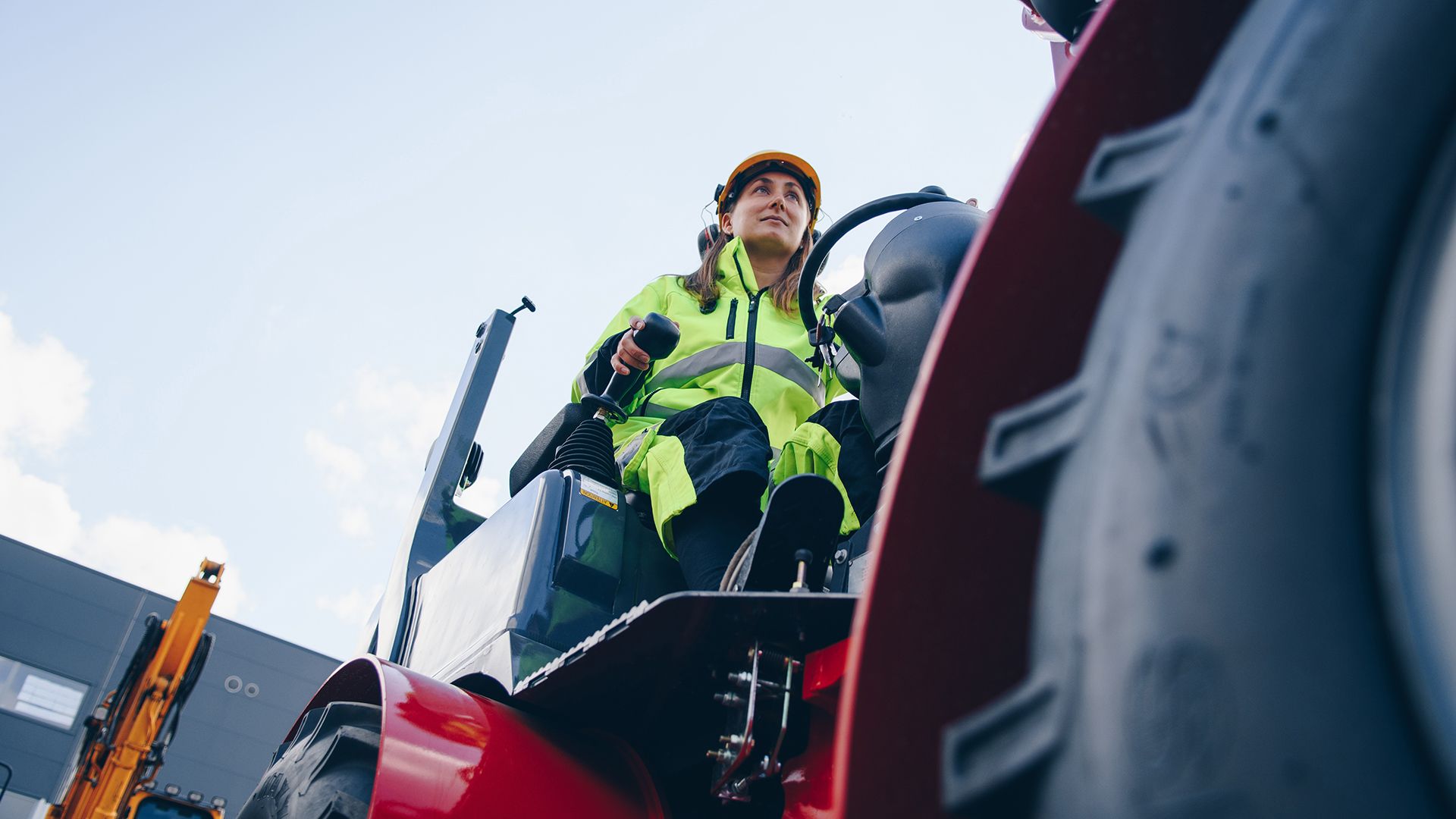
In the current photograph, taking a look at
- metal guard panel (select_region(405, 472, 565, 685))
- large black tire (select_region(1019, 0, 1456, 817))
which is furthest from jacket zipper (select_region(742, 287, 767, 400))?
large black tire (select_region(1019, 0, 1456, 817))

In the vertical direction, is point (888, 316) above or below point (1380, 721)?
above

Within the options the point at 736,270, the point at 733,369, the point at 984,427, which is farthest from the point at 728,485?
the point at 984,427

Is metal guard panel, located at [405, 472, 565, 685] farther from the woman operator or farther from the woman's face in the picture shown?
the woman's face

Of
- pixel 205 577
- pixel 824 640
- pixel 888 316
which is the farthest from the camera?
pixel 205 577

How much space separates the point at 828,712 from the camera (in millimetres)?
1463

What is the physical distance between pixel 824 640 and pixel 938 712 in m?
0.82

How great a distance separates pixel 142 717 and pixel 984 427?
7.95m

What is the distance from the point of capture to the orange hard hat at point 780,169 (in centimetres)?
344

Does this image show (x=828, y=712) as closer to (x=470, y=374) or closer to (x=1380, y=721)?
(x=1380, y=721)

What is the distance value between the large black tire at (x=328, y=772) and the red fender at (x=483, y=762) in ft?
0.21

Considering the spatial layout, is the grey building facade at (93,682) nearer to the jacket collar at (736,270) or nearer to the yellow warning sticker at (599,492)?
the jacket collar at (736,270)

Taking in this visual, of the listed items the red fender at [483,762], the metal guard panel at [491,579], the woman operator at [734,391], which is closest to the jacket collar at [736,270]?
the woman operator at [734,391]

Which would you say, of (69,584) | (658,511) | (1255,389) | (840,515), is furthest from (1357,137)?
(69,584)

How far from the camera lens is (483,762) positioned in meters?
1.64
